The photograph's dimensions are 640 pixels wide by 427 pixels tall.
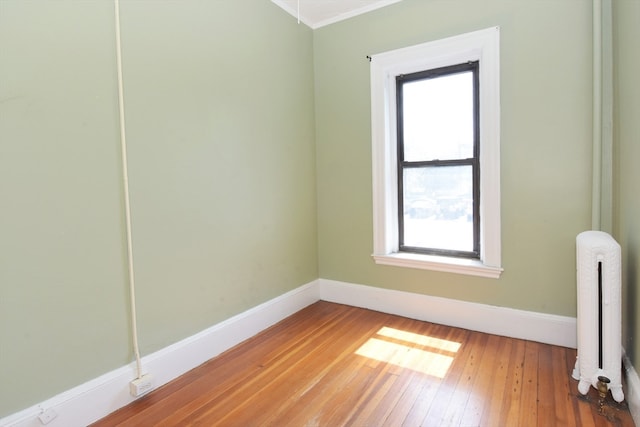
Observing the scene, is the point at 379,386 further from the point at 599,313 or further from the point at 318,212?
the point at 318,212

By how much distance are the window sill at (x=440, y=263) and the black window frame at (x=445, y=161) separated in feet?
0.23

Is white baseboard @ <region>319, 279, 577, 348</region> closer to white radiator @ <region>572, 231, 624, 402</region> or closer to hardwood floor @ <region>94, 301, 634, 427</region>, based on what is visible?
hardwood floor @ <region>94, 301, 634, 427</region>

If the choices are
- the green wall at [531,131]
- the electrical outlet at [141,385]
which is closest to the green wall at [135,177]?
the electrical outlet at [141,385]

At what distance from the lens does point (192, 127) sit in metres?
2.22

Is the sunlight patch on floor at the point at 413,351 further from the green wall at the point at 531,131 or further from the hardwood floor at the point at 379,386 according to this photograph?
the green wall at the point at 531,131

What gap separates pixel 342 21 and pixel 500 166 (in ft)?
6.47

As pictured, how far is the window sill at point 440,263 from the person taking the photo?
2.63m

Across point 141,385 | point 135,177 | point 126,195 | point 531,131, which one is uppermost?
point 531,131

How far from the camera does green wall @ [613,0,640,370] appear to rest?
170 cm

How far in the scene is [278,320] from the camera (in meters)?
2.96

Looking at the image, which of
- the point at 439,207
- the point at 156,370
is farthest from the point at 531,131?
the point at 156,370

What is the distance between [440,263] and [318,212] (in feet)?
4.25

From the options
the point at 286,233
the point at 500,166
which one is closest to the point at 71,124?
the point at 286,233

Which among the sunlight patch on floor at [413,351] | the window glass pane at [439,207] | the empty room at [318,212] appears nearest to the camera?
the empty room at [318,212]
